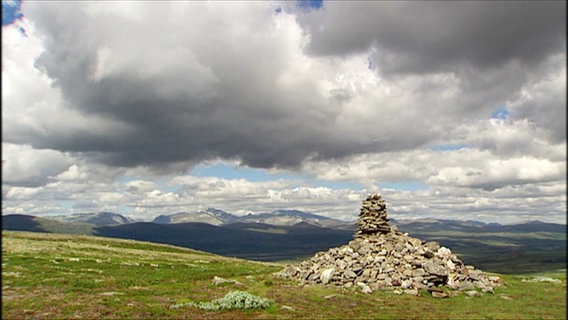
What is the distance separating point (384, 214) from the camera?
6303 centimetres

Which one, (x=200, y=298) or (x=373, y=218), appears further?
(x=373, y=218)

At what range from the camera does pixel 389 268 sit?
48875mm

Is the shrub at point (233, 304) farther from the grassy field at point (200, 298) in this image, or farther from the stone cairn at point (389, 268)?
the stone cairn at point (389, 268)

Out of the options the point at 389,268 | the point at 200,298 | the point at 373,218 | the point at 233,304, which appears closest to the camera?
the point at 233,304

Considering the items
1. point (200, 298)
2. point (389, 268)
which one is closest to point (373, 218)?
point (389, 268)

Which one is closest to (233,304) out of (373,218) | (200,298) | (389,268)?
(200,298)

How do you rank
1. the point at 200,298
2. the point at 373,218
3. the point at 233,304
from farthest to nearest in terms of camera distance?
1. the point at 373,218
2. the point at 200,298
3. the point at 233,304

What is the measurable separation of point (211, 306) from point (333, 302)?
12.6 meters

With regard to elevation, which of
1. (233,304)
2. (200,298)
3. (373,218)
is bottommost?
(200,298)

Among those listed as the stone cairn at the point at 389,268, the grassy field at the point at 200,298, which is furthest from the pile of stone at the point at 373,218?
the grassy field at the point at 200,298

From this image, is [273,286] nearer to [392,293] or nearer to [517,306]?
[392,293]

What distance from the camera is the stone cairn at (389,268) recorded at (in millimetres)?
45969

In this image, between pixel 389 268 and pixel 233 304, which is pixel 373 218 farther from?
pixel 233 304

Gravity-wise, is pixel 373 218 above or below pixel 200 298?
above
